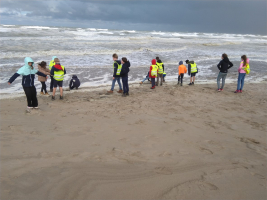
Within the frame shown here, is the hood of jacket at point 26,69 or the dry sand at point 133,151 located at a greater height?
the hood of jacket at point 26,69

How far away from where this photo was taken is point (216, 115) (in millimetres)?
6512

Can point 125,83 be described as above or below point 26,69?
below

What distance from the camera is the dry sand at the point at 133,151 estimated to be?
116 inches

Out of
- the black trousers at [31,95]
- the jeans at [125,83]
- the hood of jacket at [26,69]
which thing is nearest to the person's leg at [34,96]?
the black trousers at [31,95]

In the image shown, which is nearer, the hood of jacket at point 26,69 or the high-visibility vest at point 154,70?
the hood of jacket at point 26,69

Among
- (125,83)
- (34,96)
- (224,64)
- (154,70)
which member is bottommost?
(34,96)

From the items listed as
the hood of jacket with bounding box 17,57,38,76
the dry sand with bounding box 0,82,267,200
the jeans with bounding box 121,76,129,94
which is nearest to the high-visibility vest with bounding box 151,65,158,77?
the jeans with bounding box 121,76,129,94

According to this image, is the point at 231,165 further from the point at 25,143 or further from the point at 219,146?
the point at 25,143

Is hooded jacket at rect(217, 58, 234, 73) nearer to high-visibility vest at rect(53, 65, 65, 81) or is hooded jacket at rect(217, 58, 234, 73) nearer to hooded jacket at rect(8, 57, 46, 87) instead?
high-visibility vest at rect(53, 65, 65, 81)

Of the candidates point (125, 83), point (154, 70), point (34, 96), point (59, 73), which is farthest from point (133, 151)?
point (154, 70)

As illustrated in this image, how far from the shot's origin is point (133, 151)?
406 cm

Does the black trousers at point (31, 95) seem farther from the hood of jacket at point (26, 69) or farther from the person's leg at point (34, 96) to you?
the hood of jacket at point (26, 69)

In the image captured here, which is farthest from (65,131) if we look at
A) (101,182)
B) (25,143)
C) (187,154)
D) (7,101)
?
(7,101)

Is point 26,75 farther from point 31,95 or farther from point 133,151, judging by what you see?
point 133,151
